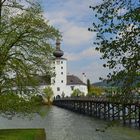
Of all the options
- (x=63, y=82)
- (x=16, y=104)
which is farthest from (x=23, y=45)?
(x=63, y=82)

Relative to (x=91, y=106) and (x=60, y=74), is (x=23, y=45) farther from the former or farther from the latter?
(x=60, y=74)

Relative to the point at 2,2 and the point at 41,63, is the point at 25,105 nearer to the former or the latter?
the point at 41,63

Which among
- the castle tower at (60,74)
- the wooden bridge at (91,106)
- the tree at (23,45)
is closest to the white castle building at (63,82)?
the castle tower at (60,74)

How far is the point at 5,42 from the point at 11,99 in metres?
3.65

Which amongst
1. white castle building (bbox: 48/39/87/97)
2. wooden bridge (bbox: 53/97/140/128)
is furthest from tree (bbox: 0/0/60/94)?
white castle building (bbox: 48/39/87/97)

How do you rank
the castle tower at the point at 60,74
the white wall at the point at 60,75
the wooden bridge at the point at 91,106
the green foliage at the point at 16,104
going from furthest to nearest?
the castle tower at the point at 60,74, the white wall at the point at 60,75, the wooden bridge at the point at 91,106, the green foliage at the point at 16,104

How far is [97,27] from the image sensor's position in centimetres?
1295

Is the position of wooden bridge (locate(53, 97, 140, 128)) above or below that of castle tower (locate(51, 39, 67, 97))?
below

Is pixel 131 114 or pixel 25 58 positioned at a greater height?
pixel 25 58

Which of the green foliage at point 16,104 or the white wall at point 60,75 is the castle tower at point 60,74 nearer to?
the white wall at point 60,75

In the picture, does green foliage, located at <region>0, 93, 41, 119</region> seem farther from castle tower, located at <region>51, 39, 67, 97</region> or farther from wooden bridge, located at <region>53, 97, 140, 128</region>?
castle tower, located at <region>51, 39, 67, 97</region>

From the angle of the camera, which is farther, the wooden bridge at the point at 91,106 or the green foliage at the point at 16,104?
the wooden bridge at the point at 91,106

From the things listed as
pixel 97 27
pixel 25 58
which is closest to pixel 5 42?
Answer: pixel 25 58

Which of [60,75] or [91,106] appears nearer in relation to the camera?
[91,106]
